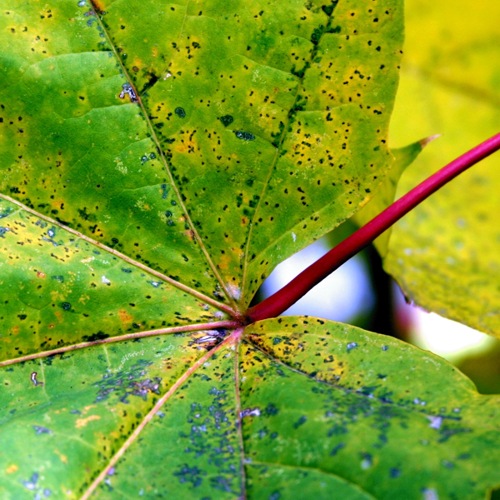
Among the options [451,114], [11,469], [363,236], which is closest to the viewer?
[11,469]

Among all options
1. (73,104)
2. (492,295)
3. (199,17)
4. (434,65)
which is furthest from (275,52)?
(434,65)

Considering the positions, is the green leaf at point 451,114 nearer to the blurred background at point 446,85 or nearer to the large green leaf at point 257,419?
the blurred background at point 446,85

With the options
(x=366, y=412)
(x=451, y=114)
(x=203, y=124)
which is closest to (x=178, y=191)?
(x=203, y=124)

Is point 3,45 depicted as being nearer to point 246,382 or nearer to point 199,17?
point 199,17

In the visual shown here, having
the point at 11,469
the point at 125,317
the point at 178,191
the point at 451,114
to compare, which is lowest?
the point at 11,469

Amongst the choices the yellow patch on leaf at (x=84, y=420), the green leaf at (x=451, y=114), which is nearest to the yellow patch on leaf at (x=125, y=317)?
the yellow patch on leaf at (x=84, y=420)

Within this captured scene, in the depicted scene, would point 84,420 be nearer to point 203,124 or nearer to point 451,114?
point 203,124
